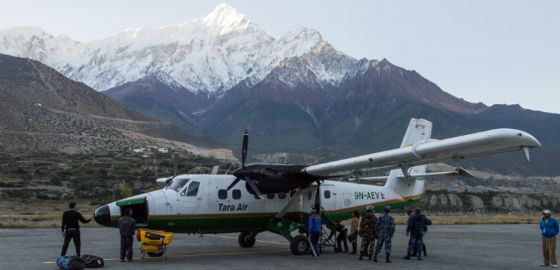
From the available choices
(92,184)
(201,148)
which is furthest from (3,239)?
(201,148)

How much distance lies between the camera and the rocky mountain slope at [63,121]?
11312 cm

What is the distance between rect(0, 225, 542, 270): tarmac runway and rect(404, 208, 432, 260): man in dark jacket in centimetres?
64

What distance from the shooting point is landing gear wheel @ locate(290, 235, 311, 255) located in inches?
901

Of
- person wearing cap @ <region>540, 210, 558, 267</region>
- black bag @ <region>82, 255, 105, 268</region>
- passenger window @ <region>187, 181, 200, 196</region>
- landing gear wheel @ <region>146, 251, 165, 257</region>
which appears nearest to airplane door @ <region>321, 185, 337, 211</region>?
passenger window @ <region>187, 181, 200, 196</region>

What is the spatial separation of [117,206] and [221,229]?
159 inches

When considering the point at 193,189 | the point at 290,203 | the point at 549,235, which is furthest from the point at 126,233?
the point at 549,235

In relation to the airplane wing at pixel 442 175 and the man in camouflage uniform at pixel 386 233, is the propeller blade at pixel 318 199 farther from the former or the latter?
the man in camouflage uniform at pixel 386 233

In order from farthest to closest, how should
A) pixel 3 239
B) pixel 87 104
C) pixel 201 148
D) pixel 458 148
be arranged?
pixel 201 148 < pixel 87 104 < pixel 3 239 < pixel 458 148

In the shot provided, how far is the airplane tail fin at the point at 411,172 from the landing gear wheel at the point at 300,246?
6.28 metres

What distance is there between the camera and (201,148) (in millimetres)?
172750

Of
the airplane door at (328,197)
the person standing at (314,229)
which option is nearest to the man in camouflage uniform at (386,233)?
the person standing at (314,229)

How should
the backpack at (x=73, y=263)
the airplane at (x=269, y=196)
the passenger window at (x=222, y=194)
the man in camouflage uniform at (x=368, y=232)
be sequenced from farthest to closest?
1. the passenger window at (x=222, y=194)
2. the man in camouflage uniform at (x=368, y=232)
3. the airplane at (x=269, y=196)
4. the backpack at (x=73, y=263)

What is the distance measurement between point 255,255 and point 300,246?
5.40 ft

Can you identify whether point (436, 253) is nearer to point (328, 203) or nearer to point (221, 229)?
point (328, 203)
